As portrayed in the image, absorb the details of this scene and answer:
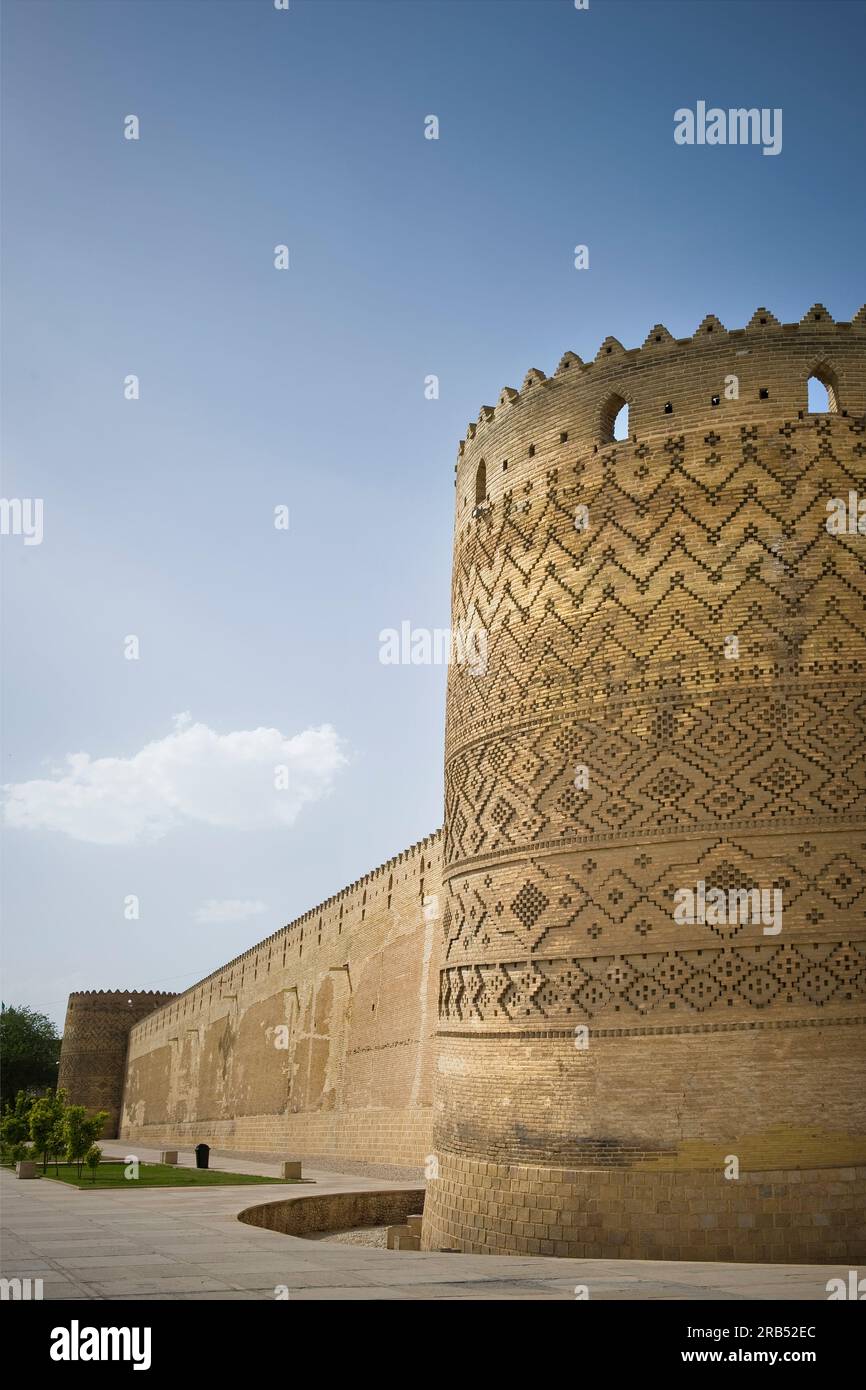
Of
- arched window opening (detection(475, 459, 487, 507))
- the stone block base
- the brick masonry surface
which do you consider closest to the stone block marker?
the brick masonry surface

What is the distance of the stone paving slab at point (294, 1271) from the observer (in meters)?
4.79

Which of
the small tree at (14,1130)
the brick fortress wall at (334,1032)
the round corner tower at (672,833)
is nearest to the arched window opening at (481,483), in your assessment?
the round corner tower at (672,833)

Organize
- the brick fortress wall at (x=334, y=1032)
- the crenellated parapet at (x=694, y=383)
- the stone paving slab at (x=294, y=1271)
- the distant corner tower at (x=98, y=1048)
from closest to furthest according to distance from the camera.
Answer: the stone paving slab at (x=294, y=1271)
the crenellated parapet at (x=694, y=383)
the brick fortress wall at (x=334, y=1032)
the distant corner tower at (x=98, y=1048)

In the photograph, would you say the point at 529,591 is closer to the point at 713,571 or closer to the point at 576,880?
the point at 713,571

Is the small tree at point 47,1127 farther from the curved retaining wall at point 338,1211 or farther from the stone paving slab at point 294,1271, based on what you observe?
the stone paving slab at point 294,1271

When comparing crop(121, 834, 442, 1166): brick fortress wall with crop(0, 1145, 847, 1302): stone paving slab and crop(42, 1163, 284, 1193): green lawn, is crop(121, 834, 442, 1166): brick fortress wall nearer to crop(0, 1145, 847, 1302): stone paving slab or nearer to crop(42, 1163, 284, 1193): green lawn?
crop(42, 1163, 284, 1193): green lawn

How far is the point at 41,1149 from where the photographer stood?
14984 mm

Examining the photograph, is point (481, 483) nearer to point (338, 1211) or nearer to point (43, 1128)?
point (338, 1211)

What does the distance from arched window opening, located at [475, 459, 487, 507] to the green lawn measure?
7.99 metres

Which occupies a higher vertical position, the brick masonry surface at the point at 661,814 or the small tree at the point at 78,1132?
the brick masonry surface at the point at 661,814

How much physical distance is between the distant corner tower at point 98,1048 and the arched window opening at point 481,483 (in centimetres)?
4018

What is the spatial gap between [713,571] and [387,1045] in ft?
36.2

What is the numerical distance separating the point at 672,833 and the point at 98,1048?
4265 centimetres
